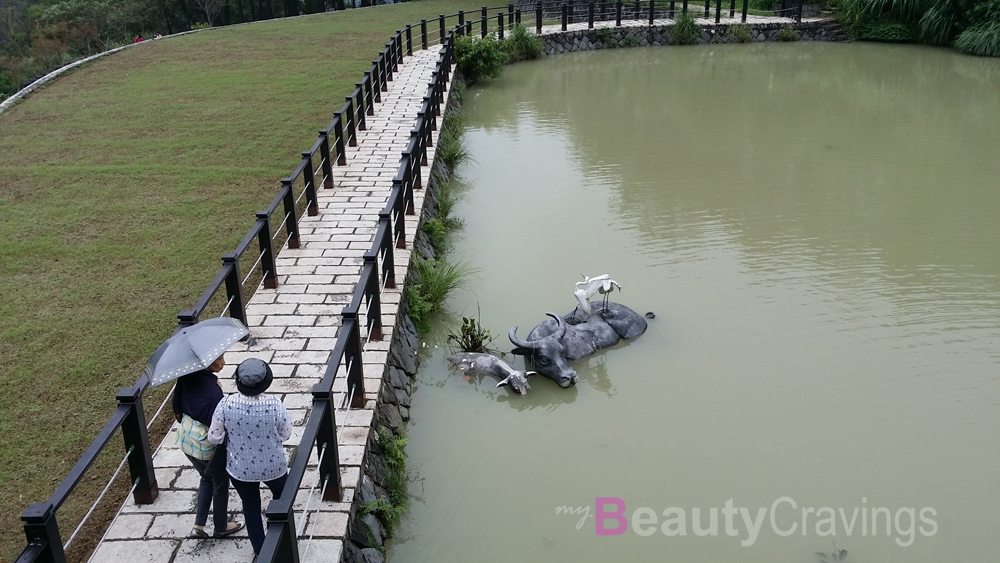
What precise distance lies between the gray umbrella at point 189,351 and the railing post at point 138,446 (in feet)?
1.18

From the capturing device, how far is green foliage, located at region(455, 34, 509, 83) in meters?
20.8

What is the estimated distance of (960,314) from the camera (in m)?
8.87

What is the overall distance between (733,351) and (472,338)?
101 inches

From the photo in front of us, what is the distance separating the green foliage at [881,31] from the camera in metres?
28.1

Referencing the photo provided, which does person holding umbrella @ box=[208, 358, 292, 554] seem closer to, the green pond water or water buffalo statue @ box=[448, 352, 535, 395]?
the green pond water

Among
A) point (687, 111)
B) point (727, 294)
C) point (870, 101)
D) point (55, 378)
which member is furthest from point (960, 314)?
point (870, 101)

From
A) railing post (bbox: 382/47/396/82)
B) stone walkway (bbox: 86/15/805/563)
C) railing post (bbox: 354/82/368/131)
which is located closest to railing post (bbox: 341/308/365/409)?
stone walkway (bbox: 86/15/805/563)

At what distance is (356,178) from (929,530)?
854 centimetres

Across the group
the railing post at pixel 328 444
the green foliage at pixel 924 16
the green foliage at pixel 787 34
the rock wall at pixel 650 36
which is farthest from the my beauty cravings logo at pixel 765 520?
the green foliage at pixel 787 34

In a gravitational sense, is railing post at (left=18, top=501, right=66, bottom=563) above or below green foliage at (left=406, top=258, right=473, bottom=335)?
above

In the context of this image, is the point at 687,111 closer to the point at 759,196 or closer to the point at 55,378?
the point at 759,196

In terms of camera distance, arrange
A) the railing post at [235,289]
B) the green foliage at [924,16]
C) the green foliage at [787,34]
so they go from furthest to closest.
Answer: the green foliage at [787,34]
the green foliage at [924,16]
the railing post at [235,289]

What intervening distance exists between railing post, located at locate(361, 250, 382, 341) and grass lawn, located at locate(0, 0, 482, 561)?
1.80 m

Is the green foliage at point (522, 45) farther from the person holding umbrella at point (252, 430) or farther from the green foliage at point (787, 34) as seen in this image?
the person holding umbrella at point (252, 430)
